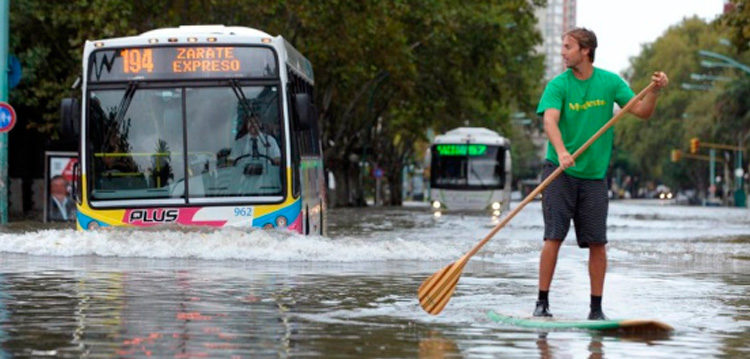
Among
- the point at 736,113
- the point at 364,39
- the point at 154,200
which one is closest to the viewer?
the point at 154,200

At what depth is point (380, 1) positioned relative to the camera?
135 feet

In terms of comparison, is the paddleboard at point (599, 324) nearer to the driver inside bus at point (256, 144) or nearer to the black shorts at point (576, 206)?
the black shorts at point (576, 206)

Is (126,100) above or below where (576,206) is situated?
above

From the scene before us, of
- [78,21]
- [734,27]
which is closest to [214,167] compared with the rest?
[78,21]

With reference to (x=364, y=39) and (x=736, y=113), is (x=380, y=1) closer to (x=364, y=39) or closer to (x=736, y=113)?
(x=364, y=39)

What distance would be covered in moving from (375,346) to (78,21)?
29.5 metres

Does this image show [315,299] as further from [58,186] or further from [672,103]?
[672,103]

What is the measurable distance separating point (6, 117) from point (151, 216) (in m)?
9.34

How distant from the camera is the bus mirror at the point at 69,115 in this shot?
19344 millimetres

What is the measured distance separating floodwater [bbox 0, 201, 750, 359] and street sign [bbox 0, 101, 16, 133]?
7817 millimetres

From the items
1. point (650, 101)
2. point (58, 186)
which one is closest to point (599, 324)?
point (650, 101)

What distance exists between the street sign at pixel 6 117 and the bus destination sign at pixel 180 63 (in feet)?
28.2

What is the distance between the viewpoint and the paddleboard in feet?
32.3

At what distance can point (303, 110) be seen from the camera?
20094 millimetres
